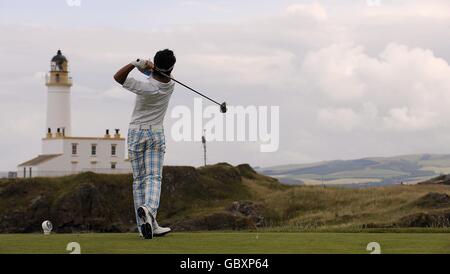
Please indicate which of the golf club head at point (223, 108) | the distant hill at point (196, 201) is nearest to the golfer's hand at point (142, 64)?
the golf club head at point (223, 108)

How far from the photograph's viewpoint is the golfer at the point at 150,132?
18.5 meters

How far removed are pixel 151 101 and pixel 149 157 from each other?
3.46 feet

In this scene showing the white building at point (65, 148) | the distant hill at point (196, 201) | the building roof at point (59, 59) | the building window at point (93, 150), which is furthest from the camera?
the building roof at point (59, 59)

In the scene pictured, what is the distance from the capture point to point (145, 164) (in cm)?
1902

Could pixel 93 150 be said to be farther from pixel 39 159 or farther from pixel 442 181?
pixel 442 181

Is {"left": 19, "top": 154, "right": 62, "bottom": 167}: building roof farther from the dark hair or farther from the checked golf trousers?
the dark hair

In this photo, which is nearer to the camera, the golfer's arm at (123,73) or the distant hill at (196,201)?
the golfer's arm at (123,73)

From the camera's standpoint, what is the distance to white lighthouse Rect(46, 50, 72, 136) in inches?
5256

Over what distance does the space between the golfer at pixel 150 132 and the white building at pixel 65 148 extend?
102882 millimetres

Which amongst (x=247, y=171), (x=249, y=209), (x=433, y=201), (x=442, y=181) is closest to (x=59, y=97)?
(x=247, y=171)

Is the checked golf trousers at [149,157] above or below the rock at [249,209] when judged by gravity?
above

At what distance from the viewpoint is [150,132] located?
18.8m

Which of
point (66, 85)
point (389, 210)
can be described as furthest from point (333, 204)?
point (66, 85)

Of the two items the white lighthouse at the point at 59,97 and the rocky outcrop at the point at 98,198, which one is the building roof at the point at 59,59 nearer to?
the white lighthouse at the point at 59,97
